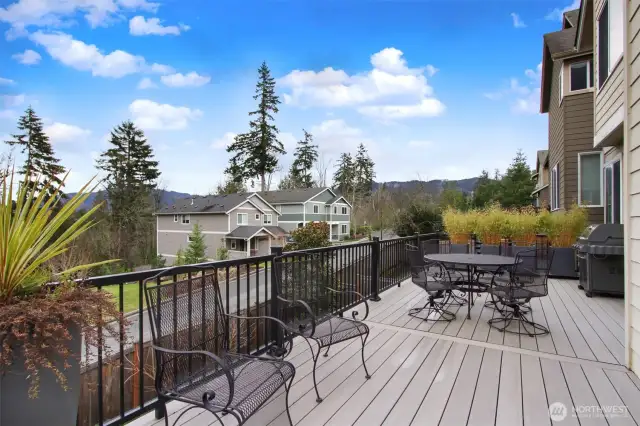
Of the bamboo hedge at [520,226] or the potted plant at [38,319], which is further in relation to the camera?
the bamboo hedge at [520,226]

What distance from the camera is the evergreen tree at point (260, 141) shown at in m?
29.4

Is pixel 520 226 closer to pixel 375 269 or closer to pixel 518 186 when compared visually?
pixel 375 269

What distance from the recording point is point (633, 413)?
2.00 m

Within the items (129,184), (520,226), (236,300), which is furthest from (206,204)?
(236,300)

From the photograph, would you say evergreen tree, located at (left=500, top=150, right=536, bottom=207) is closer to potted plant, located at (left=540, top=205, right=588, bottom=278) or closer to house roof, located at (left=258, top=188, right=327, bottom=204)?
house roof, located at (left=258, top=188, right=327, bottom=204)

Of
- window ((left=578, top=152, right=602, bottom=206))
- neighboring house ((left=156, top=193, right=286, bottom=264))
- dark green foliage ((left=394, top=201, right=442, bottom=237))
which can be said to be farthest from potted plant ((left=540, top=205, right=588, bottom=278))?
neighboring house ((left=156, top=193, right=286, bottom=264))

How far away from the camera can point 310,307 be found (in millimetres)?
2848

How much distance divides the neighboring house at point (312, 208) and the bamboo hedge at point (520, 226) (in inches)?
844

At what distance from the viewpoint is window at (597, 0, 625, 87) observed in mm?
4355

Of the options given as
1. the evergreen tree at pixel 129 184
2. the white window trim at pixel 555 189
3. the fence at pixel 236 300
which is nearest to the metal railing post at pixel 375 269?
the fence at pixel 236 300

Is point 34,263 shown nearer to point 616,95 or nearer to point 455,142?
point 616,95

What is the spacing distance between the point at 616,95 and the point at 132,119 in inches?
1163

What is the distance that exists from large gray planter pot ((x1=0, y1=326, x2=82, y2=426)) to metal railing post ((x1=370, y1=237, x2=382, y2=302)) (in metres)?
3.78

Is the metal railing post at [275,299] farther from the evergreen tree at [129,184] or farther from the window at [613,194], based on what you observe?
the evergreen tree at [129,184]
